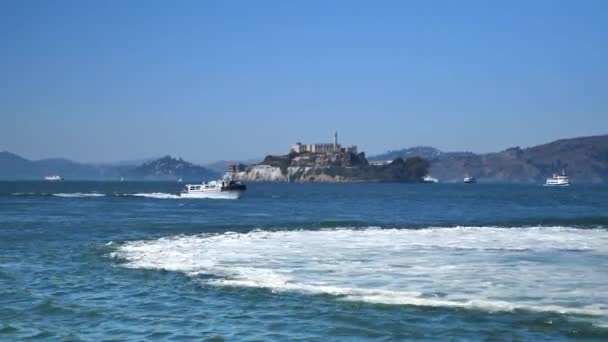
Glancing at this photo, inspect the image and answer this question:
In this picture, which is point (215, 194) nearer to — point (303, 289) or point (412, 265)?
point (412, 265)

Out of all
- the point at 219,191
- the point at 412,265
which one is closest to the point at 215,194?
the point at 219,191

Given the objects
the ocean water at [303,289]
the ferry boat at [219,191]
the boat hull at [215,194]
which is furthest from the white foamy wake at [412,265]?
the ferry boat at [219,191]

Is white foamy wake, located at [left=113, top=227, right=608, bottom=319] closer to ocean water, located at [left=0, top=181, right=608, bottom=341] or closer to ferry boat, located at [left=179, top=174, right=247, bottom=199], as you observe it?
ocean water, located at [left=0, top=181, right=608, bottom=341]

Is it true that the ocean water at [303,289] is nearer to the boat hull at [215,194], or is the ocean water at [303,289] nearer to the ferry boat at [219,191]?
the boat hull at [215,194]

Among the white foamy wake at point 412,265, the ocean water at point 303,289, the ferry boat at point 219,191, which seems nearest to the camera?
the ocean water at point 303,289

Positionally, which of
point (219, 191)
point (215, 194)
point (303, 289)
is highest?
point (219, 191)

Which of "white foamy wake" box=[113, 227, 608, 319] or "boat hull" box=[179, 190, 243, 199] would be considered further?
"boat hull" box=[179, 190, 243, 199]

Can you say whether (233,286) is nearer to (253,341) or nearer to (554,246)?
(253,341)

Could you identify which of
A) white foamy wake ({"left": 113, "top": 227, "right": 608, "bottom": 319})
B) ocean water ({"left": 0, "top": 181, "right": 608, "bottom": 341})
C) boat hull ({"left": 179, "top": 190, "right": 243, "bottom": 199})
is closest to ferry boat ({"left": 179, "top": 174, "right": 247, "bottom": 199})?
boat hull ({"left": 179, "top": 190, "right": 243, "bottom": 199})

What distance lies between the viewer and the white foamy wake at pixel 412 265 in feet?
59.9

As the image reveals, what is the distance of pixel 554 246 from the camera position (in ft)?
105

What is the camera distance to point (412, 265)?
2453 cm

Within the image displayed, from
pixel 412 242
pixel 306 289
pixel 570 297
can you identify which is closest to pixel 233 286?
pixel 306 289

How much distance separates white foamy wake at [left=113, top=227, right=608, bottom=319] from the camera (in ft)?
59.9
